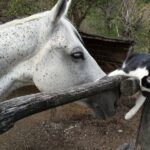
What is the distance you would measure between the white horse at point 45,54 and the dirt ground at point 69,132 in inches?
78.2

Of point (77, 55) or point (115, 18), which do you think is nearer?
point (77, 55)

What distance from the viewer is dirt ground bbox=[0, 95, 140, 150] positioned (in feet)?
16.6

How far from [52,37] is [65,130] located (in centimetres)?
256

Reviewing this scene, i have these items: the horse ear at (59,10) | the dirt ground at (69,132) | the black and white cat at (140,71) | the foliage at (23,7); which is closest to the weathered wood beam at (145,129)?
the black and white cat at (140,71)

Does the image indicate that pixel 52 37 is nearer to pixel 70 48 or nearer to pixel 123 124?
pixel 70 48

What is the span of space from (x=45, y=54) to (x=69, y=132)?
Answer: 8.12 ft

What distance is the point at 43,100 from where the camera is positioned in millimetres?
1983

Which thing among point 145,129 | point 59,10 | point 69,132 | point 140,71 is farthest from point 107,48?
point 140,71

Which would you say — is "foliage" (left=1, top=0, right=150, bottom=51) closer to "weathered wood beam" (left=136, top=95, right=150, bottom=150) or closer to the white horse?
the white horse

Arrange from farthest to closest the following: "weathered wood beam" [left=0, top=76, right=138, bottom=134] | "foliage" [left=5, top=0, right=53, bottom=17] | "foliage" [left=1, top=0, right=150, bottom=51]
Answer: "foliage" [left=1, top=0, right=150, bottom=51], "foliage" [left=5, top=0, right=53, bottom=17], "weathered wood beam" [left=0, top=76, right=138, bottom=134]

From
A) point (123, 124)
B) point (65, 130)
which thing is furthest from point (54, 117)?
point (123, 124)

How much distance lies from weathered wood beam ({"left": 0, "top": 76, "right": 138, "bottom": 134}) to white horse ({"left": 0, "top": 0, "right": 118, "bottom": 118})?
2.09 feet

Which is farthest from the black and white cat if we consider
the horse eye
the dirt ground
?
the dirt ground

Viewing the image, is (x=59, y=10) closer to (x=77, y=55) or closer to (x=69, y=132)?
(x=77, y=55)
